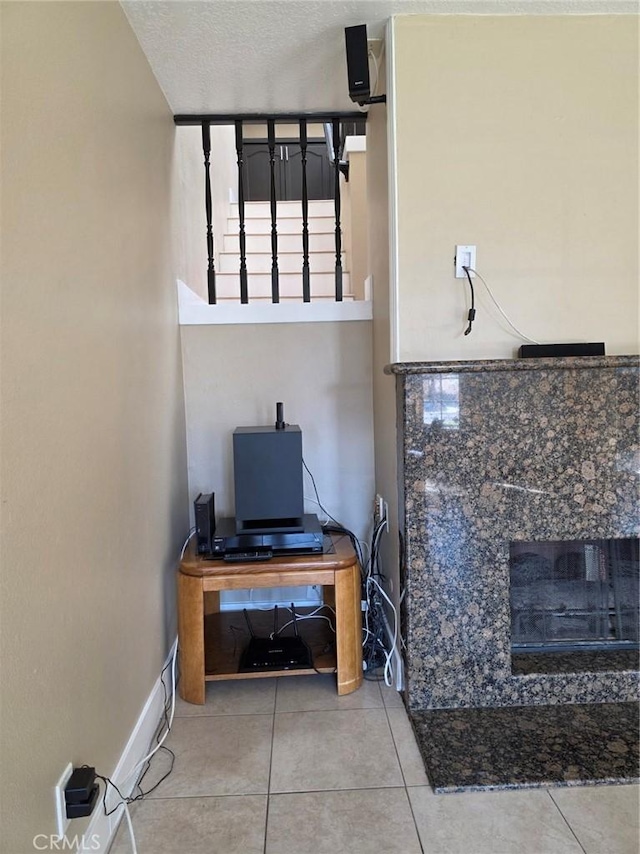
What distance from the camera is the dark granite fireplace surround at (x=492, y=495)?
5.24 ft

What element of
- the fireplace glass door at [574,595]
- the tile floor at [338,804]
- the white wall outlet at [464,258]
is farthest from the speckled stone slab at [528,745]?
the white wall outlet at [464,258]

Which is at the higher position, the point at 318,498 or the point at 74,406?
the point at 74,406

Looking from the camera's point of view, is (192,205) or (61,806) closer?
(61,806)

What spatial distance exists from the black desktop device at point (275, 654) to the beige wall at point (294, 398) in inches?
23.6

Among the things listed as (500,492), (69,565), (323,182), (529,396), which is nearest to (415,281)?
(529,396)

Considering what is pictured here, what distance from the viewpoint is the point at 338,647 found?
1.74 metres

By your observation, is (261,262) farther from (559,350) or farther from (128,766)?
(128,766)

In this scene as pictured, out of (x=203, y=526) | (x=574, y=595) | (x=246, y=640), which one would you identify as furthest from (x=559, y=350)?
(x=246, y=640)

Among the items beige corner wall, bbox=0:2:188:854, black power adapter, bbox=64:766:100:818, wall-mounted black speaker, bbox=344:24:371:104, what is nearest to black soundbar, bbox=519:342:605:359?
wall-mounted black speaker, bbox=344:24:371:104

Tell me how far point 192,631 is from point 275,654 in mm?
344

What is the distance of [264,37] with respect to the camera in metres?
1.65

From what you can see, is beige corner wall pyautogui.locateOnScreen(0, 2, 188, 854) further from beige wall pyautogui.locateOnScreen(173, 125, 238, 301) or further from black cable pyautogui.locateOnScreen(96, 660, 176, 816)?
beige wall pyautogui.locateOnScreen(173, 125, 238, 301)

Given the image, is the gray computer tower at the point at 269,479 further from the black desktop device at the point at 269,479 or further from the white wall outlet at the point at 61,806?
the white wall outlet at the point at 61,806

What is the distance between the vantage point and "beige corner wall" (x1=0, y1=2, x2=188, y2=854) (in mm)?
846
